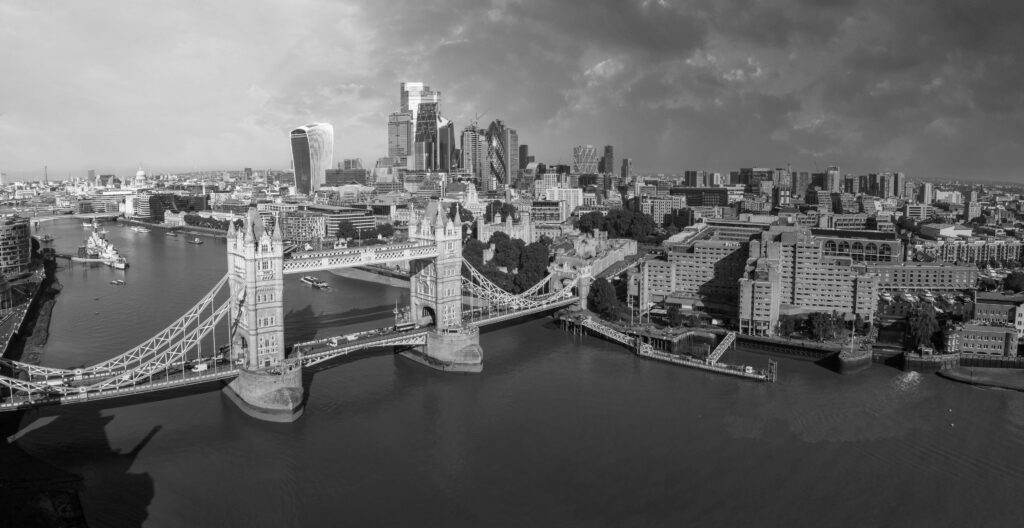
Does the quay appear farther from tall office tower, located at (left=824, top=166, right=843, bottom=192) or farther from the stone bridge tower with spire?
tall office tower, located at (left=824, top=166, right=843, bottom=192)

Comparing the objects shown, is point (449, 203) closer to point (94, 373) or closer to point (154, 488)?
point (94, 373)

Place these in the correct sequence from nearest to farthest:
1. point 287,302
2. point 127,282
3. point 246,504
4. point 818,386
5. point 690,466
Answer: point 246,504 < point 690,466 < point 818,386 < point 287,302 < point 127,282

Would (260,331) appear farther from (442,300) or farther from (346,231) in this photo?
(346,231)

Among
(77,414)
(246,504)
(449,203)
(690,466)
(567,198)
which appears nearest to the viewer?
(246,504)

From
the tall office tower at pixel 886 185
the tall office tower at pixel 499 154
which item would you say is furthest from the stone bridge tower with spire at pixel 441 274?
the tall office tower at pixel 886 185

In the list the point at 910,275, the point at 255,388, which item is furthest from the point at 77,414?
the point at 910,275

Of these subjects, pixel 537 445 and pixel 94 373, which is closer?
pixel 537 445
